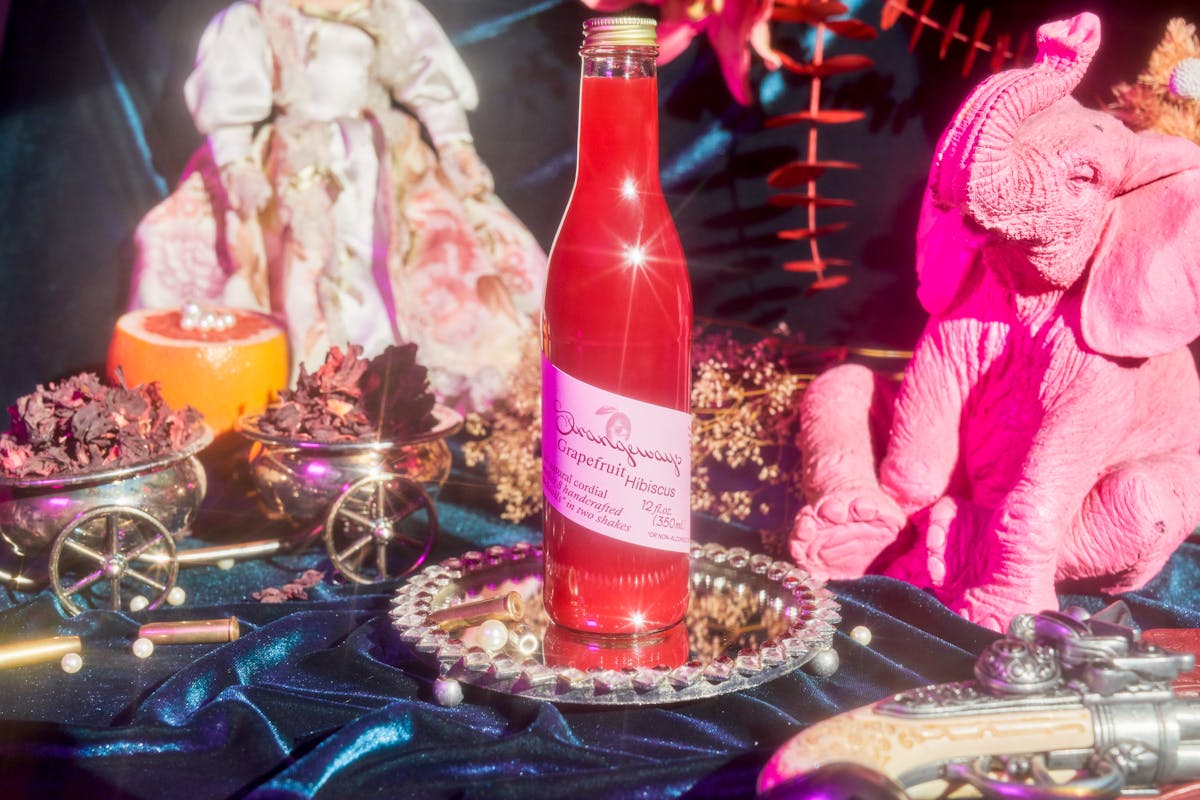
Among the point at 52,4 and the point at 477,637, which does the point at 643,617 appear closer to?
the point at 477,637

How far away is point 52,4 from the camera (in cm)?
159

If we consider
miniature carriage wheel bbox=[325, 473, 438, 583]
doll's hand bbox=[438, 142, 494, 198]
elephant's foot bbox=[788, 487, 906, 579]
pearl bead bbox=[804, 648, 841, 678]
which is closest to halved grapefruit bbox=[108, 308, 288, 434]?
miniature carriage wheel bbox=[325, 473, 438, 583]

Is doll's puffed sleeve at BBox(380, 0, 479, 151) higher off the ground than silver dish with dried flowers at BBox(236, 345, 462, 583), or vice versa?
doll's puffed sleeve at BBox(380, 0, 479, 151)

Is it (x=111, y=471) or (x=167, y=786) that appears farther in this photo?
(x=111, y=471)

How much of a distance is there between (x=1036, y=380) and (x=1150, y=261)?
15 cm

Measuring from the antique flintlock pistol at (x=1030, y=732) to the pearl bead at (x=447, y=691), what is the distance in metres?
0.29

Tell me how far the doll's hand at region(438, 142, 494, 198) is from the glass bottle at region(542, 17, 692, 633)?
2.93ft

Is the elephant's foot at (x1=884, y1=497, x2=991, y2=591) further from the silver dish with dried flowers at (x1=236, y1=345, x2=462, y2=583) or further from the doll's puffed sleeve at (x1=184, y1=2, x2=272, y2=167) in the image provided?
the doll's puffed sleeve at (x1=184, y1=2, x2=272, y2=167)

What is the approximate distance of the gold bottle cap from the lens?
76cm

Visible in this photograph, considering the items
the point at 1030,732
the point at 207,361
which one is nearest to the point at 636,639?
the point at 1030,732

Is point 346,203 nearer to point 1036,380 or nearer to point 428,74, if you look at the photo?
point 428,74

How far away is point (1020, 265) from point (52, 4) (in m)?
1.49

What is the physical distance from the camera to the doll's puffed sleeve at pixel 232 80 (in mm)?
1591

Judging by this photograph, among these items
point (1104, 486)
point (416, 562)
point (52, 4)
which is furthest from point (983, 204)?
point (52, 4)
